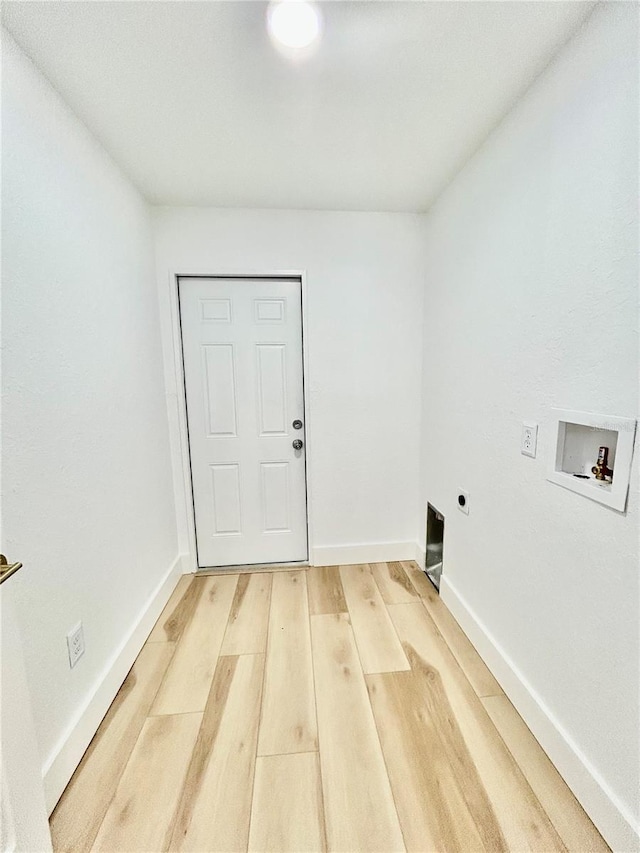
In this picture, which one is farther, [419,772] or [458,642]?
[458,642]

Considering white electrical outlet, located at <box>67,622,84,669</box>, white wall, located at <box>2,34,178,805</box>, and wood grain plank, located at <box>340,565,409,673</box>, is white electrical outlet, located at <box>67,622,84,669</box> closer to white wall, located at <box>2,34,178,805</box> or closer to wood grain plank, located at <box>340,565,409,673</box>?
white wall, located at <box>2,34,178,805</box>

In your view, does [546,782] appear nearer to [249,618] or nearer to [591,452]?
[591,452]

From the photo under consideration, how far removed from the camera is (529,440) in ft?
4.23

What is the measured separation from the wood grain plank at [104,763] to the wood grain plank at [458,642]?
54.3 inches

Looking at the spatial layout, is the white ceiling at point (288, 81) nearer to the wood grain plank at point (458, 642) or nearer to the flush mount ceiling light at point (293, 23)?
the flush mount ceiling light at point (293, 23)

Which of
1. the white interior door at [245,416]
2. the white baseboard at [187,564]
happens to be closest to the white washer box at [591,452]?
the white interior door at [245,416]

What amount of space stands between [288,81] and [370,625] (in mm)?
2407

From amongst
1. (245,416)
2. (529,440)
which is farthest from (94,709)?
(529,440)

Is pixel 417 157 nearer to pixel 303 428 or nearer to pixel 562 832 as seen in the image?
pixel 303 428

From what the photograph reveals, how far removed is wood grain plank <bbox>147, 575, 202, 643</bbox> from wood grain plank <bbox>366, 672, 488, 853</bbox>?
41.4 inches

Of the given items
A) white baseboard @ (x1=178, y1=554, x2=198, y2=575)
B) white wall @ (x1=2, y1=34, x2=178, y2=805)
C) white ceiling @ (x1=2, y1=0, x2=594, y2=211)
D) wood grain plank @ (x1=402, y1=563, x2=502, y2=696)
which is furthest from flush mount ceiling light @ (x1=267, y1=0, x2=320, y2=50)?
white baseboard @ (x1=178, y1=554, x2=198, y2=575)

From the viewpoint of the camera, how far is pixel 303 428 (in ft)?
7.57

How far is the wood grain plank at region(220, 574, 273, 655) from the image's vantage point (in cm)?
169

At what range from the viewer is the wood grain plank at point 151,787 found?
0.98 m
